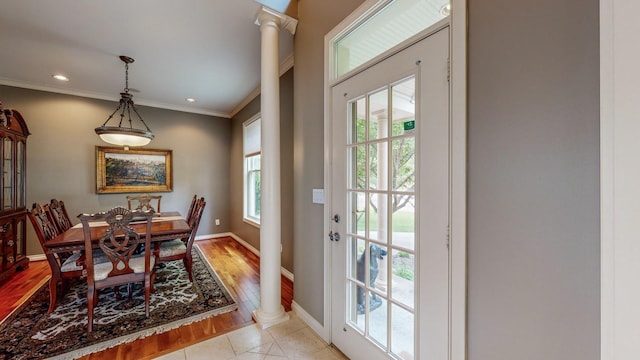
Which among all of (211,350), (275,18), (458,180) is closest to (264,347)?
(211,350)

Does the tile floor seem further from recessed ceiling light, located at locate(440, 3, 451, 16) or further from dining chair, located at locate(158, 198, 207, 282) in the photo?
recessed ceiling light, located at locate(440, 3, 451, 16)

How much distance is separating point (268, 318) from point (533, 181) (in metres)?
2.13

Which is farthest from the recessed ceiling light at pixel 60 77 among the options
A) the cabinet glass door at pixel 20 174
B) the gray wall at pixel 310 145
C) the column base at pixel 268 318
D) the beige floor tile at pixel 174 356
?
the column base at pixel 268 318

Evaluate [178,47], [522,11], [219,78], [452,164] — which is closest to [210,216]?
[219,78]

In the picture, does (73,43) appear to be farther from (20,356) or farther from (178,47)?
(20,356)

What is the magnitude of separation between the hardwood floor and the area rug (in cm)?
9

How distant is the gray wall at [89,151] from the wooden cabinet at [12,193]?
0.34 m

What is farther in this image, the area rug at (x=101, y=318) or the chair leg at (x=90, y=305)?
the chair leg at (x=90, y=305)

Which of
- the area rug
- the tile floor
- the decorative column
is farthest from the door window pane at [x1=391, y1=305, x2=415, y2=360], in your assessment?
the area rug

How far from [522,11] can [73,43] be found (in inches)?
159

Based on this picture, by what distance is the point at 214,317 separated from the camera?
2.28m

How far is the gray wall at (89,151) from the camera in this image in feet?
12.6

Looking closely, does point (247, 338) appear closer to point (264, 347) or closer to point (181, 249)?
point (264, 347)

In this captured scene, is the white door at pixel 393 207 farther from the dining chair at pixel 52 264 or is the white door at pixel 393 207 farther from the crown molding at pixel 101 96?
the crown molding at pixel 101 96
